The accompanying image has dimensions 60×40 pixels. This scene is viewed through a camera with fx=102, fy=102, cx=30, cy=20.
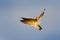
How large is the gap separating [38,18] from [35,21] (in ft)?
0.63

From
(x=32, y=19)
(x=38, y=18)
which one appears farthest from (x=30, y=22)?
(x=38, y=18)

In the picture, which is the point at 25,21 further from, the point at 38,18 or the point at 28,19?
the point at 38,18

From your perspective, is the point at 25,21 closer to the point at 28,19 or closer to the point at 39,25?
the point at 28,19

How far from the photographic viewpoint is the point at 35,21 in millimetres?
4289

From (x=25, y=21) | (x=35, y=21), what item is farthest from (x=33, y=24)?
(x=25, y=21)

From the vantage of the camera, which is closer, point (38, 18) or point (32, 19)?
point (32, 19)

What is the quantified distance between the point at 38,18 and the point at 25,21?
2.01ft

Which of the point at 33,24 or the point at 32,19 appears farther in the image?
the point at 33,24

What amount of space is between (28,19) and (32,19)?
190 millimetres

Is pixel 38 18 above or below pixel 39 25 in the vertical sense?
above

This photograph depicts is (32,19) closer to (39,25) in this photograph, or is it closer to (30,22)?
(30,22)

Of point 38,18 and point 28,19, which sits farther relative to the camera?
point 38,18

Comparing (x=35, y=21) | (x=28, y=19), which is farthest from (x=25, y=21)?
(x=35, y=21)

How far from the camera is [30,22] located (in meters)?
4.10
